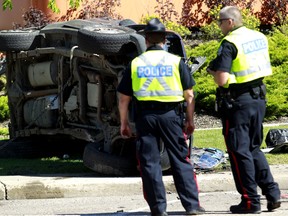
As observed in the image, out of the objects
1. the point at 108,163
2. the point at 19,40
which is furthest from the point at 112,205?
the point at 19,40

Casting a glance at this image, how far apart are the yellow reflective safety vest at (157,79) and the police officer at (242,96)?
37 cm

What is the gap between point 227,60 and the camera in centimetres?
812

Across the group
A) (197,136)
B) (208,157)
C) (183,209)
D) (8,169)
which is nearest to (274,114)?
(197,136)

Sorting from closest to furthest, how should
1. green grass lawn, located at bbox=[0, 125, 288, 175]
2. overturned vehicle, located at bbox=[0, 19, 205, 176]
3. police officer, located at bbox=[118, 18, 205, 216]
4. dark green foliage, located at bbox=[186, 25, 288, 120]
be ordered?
police officer, located at bbox=[118, 18, 205, 216], overturned vehicle, located at bbox=[0, 19, 205, 176], green grass lawn, located at bbox=[0, 125, 288, 175], dark green foliage, located at bbox=[186, 25, 288, 120]

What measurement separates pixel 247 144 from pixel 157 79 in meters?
1.01

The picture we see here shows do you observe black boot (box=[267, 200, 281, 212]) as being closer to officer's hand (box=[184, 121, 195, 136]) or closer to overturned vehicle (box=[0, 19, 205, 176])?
officer's hand (box=[184, 121, 195, 136])

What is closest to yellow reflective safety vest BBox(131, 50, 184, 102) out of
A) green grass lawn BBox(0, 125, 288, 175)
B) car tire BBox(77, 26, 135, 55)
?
car tire BBox(77, 26, 135, 55)

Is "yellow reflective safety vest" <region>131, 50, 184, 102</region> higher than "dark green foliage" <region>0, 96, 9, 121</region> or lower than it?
higher

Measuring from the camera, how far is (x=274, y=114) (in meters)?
15.0

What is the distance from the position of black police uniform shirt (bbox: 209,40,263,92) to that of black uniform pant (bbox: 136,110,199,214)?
0.57 meters

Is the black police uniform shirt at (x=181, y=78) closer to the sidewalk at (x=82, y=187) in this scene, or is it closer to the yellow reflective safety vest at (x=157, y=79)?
the yellow reflective safety vest at (x=157, y=79)

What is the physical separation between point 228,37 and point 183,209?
67.4 inches

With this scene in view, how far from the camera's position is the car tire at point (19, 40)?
38.5ft

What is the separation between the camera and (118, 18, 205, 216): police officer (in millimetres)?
8102
